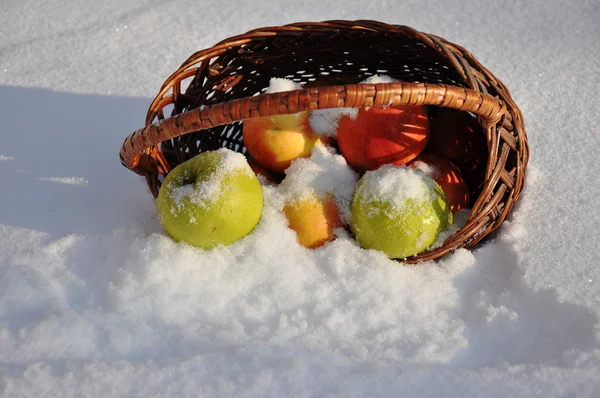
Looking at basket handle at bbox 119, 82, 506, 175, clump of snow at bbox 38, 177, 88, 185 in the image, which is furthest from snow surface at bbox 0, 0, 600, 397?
basket handle at bbox 119, 82, 506, 175

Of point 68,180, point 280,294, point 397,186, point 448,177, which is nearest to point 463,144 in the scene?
point 448,177

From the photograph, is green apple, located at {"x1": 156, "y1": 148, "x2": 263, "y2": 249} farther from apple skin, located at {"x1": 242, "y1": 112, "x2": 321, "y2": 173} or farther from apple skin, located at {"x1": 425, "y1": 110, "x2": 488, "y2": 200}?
apple skin, located at {"x1": 425, "y1": 110, "x2": 488, "y2": 200}

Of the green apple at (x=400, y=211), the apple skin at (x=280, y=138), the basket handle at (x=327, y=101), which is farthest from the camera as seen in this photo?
the apple skin at (x=280, y=138)

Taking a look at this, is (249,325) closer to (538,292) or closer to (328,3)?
(538,292)

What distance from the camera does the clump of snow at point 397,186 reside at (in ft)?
2.98

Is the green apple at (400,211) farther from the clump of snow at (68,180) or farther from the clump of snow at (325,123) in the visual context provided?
the clump of snow at (68,180)

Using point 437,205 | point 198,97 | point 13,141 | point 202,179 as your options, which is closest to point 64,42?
point 13,141

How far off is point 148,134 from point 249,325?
0.32 m

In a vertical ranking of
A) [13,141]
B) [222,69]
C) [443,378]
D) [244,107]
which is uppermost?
[244,107]

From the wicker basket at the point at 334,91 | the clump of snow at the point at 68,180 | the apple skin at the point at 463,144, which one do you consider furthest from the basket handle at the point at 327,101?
the clump of snow at the point at 68,180

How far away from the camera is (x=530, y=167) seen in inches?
42.3

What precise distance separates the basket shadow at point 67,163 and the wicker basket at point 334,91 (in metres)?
0.11

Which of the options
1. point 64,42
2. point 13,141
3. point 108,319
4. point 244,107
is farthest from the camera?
point 64,42

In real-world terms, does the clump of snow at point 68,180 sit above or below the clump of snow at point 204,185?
below
